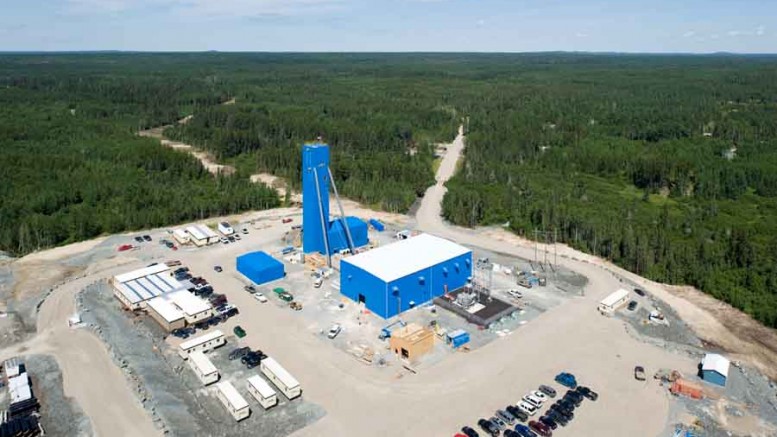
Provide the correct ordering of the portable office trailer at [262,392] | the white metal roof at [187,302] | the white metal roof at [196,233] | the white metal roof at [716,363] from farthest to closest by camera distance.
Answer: the white metal roof at [196,233] < the white metal roof at [187,302] < the white metal roof at [716,363] < the portable office trailer at [262,392]

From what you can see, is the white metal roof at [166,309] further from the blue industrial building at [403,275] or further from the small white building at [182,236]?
the small white building at [182,236]

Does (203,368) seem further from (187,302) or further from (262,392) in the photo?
(187,302)

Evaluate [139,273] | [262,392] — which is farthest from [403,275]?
[139,273]

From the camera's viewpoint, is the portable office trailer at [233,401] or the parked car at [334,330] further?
the parked car at [334,330]

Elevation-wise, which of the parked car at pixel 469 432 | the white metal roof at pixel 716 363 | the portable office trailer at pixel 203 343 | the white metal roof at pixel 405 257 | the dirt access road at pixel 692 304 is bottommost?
the dirt access road at pixel 692 304

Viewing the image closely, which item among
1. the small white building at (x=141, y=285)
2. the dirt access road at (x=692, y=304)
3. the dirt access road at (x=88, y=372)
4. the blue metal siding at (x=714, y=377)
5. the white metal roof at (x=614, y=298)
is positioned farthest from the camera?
the white metal roof at (x=614, y=298)

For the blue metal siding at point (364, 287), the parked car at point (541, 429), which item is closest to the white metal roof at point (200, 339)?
the blue metal siding at point (364, 287)

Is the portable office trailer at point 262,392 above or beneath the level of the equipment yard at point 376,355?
above
